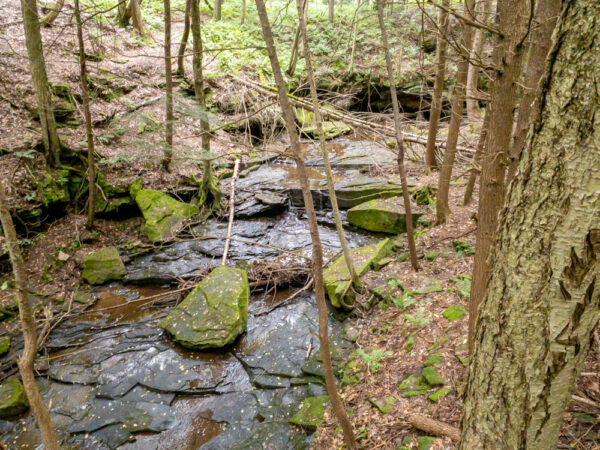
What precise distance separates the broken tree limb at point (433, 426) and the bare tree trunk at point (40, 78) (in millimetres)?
9706

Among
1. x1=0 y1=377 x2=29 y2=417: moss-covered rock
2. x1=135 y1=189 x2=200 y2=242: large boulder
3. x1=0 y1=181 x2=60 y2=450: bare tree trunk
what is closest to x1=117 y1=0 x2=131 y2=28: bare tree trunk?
x1=135 y1=189 x2=200 y2=242: large boulder

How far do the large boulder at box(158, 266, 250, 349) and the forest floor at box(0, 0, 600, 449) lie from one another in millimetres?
2156

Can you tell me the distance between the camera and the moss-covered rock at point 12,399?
500cm

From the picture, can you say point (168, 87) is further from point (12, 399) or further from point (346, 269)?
point (12, 399)

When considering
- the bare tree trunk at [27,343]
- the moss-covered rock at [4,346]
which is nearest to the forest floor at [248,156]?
the moss-covered rock at [4,346]

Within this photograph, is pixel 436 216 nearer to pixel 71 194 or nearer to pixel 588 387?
pixel 588 387

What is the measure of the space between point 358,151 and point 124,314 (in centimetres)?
962

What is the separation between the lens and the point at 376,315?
6.30 metres

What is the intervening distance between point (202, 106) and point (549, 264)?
9.33 metres

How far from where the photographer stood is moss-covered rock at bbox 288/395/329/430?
15.4ft

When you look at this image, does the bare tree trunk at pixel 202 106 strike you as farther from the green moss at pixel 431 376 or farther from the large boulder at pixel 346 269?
the green moss at pixel 431 376

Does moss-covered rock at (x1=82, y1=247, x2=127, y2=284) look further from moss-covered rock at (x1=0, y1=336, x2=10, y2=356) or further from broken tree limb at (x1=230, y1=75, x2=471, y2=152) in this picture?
broken tree limb at (x1=230, y1=75, x2=471, y2=152)

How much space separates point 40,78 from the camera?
827cm

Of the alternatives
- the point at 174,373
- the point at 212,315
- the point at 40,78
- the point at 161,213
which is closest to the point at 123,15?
the point at 40,78
